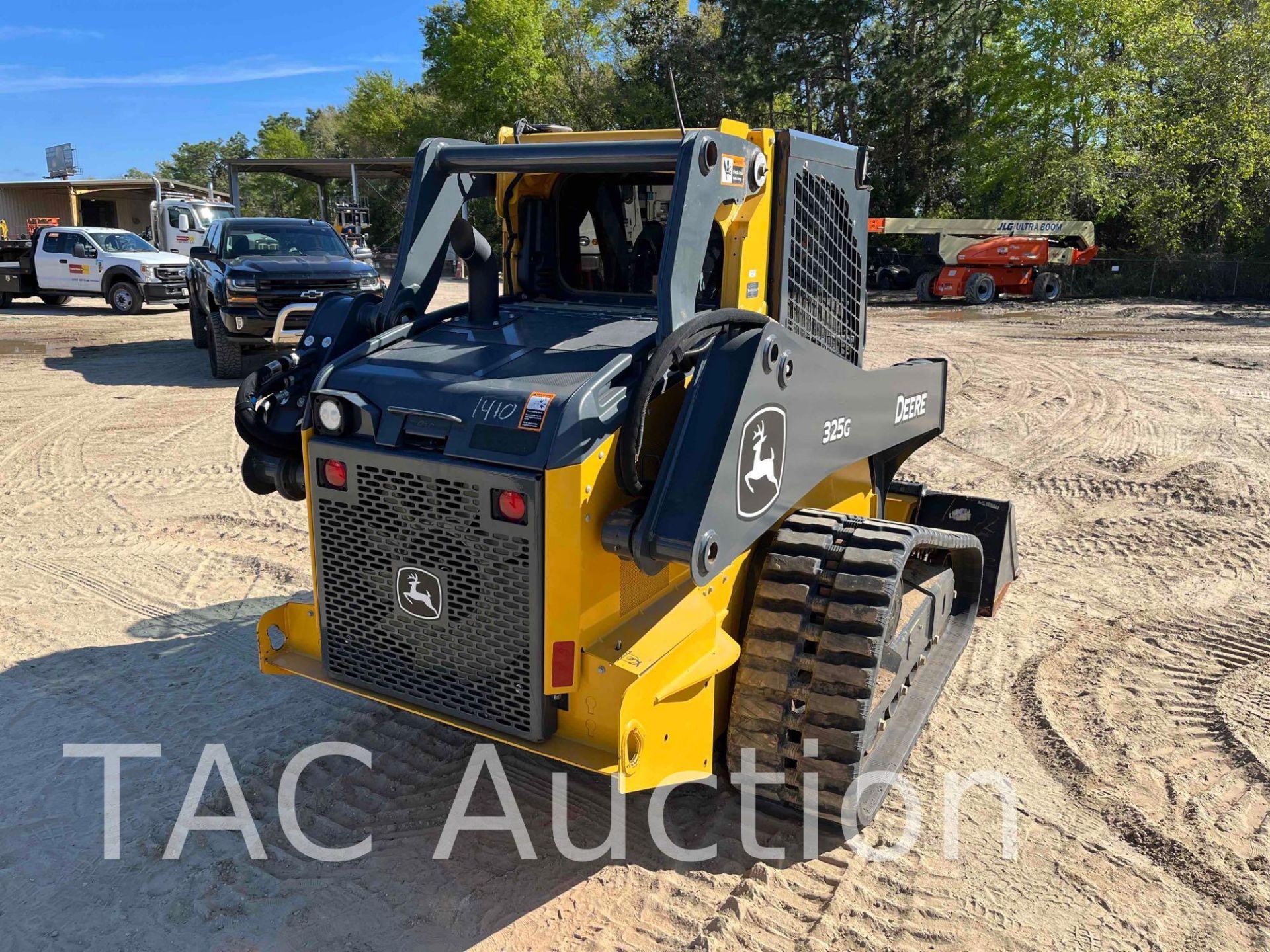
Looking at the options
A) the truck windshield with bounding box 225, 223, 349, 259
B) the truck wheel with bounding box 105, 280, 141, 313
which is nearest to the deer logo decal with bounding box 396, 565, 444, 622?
the truck windshield with bounding box 225, 223, 349, 259

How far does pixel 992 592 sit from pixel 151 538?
5.66 metres

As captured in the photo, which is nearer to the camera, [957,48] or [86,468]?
[86,468]

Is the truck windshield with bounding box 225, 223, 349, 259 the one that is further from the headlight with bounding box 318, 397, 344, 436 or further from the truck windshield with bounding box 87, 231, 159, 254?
the headlight with bounding box 318, 397, 344, 436

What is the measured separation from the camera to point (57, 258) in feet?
67.9

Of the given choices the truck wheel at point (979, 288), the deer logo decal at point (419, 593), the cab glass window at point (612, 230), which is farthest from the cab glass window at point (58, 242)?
the deer logo decal at point (419, 593)

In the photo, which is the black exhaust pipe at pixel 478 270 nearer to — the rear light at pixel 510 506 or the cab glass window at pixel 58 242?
the rear light at pixel 510 506

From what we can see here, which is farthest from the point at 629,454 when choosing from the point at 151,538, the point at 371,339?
the point at 151,538

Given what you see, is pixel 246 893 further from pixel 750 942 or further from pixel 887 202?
pixel 887 202

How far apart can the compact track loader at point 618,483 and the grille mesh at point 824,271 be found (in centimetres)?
2

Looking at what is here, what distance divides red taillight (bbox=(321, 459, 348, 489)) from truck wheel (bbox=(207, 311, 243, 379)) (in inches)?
386

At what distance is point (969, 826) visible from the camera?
3730mm

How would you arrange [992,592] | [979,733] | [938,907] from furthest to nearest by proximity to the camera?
1. [992,592]
2. [979,733]
3. [938,907]

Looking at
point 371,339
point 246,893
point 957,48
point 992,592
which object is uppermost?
point 957,48

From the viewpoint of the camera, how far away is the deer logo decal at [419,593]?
10.8 ft
